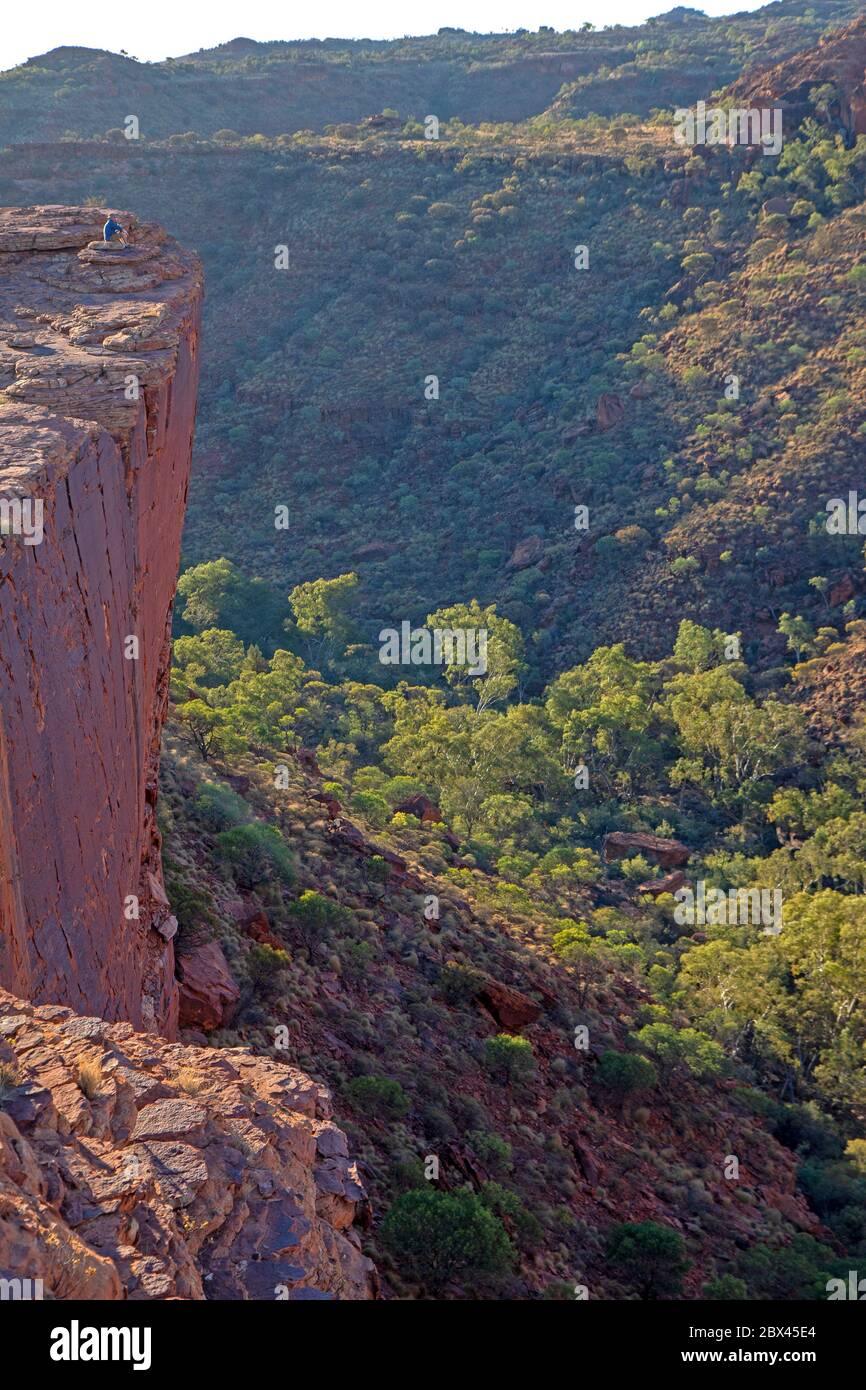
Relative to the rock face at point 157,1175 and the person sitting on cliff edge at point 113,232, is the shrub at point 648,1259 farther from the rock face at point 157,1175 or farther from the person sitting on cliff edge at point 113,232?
the person sitting on cliff edge at point 113,232

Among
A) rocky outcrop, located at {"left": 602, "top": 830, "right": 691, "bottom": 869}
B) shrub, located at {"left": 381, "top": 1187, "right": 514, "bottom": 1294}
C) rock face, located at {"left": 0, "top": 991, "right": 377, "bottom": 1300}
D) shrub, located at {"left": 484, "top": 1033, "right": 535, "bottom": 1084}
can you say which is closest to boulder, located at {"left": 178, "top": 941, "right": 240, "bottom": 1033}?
shrub, located at {"left": 381, "top": 1187, "right": 514, "bottom": 1294}

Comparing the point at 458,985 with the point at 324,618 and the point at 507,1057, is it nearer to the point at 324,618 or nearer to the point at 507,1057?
the point at 507,1057

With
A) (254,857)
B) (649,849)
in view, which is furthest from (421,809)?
(254,857)

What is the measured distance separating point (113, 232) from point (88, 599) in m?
6.77

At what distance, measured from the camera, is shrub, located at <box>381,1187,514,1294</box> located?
1280 centimetres

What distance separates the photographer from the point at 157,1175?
20.0 feet

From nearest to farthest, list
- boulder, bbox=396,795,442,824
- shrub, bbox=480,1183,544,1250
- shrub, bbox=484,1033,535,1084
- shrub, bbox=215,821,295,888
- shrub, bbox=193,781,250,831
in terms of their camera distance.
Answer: shrub, bbox=480,1183,544,1250
shrub, bbox=484,1033,535,1084
shrub, bbox=215,821,295,888
shrub, bbox=193,781,250,831
boulder, bbox=396,795,442,824

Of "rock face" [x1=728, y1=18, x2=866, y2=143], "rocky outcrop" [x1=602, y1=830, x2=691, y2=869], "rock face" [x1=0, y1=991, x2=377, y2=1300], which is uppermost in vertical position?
"rock face" [x1=728, y1=18, x2=866, y2=143]

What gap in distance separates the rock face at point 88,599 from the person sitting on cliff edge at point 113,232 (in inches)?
8.4

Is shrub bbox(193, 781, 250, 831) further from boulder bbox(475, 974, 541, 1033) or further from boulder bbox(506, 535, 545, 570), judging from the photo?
boulder bbox(506, 535, 545, 570)

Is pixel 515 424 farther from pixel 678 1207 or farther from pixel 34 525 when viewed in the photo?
pixel 34 525

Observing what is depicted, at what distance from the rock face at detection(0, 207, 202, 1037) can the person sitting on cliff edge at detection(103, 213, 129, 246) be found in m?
0.21

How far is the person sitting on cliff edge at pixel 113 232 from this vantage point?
559 inches

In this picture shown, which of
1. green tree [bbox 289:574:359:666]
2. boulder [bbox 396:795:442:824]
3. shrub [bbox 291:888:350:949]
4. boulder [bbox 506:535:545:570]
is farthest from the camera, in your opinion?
boulder [bbox 506:535:545:570]
